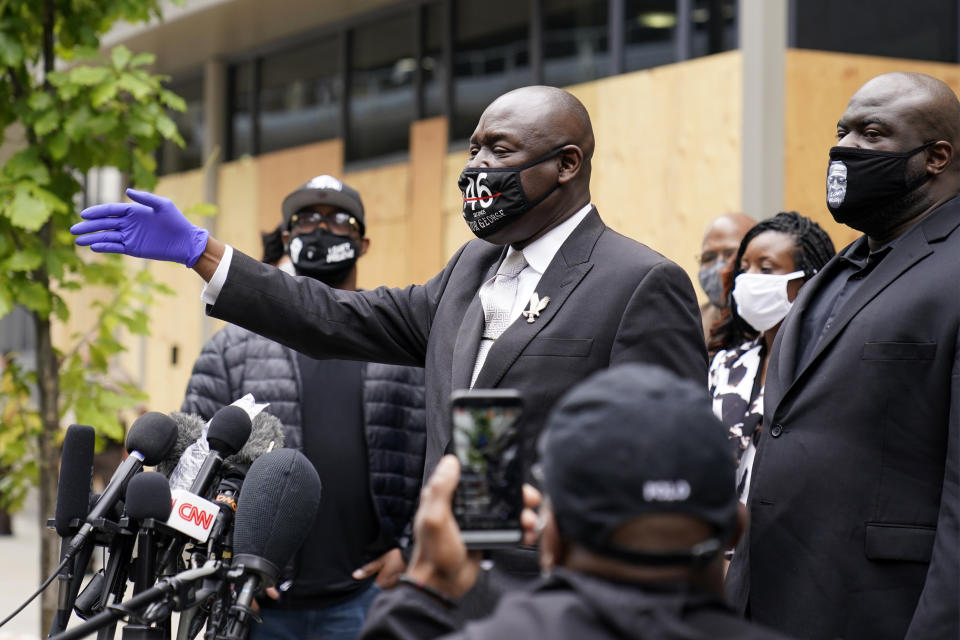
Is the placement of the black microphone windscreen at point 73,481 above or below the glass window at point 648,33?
below

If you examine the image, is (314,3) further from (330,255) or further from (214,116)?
(330,255)

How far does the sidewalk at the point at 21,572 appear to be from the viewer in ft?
32.2

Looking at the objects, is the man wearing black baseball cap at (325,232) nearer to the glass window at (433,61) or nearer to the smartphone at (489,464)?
the smartphone at (489,464)

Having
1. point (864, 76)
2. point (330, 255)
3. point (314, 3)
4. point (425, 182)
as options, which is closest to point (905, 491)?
point (330, 255)

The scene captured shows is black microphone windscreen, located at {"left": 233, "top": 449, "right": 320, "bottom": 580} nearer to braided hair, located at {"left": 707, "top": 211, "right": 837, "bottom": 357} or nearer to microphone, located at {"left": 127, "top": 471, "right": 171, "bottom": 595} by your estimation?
microphone, located at {"left": 127, "top": 471, "right": 171, "bottom": 595}

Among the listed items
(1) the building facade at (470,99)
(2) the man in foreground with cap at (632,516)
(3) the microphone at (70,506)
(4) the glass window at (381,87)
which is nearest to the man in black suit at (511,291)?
(3) the microphone at (70,506)

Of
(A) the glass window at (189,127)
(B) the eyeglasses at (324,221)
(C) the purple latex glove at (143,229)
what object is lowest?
(C) the purple latex glove at (143,229)

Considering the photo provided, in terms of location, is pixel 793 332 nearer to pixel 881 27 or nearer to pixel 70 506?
pixel 70 506

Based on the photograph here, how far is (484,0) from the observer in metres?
11.2

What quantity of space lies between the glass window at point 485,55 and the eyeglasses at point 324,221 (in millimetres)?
5618

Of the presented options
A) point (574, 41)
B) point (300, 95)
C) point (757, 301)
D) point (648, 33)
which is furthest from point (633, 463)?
point (300, 95)

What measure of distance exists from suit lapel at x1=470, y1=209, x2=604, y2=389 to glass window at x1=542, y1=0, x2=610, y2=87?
6.67 metres

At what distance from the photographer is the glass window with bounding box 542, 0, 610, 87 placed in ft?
32.8

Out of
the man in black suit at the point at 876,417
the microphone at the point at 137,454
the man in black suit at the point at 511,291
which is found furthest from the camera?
the man in black suit at the point at 511,291
